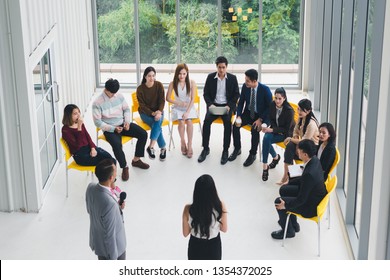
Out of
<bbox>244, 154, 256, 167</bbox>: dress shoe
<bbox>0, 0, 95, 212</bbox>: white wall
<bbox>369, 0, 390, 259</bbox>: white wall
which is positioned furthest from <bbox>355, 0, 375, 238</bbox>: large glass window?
<bbox>0, 0, 95, 212</bbox>: white wall

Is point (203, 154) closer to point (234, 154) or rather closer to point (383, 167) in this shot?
point (234, 154)

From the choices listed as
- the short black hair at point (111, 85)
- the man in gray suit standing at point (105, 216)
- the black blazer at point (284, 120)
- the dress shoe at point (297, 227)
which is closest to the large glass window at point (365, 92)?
the dress shoe at point (297, 227)

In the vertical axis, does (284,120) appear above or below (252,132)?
above

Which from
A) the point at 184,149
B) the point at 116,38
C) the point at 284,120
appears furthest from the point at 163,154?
the point at 116,38

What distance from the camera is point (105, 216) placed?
254 inches

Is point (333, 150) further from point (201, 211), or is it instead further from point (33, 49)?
point (33, 49)

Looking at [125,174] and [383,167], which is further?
[125,174]

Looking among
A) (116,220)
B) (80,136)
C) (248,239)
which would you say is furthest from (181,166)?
(116,220)

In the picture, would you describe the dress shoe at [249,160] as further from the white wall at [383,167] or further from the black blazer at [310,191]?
the white wall at [383,167]

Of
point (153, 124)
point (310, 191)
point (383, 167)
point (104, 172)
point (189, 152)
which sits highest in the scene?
point (383, 167)

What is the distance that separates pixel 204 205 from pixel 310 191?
180 cm

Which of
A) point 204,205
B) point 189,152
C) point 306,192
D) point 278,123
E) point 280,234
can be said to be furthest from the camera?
point 189,152

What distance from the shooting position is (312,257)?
7895 mm

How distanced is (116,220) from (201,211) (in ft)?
2.58
